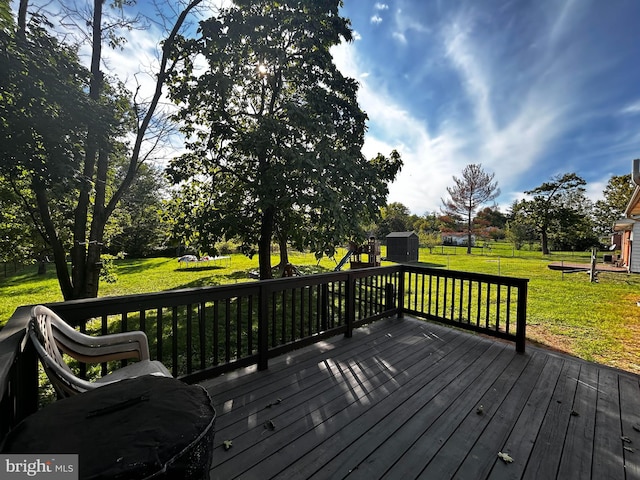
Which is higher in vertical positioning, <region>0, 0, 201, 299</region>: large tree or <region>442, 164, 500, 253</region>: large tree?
<region>442, 164, 500, 253</region>: large tree

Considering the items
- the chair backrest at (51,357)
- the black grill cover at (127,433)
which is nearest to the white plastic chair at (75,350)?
the chair backrest at (51,357)

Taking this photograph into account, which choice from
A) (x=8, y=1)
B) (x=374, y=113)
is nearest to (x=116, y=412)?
(x=8, y=1)

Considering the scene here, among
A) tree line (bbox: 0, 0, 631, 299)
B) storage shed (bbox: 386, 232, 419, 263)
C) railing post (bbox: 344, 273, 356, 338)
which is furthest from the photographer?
storage shed (bbox: 386, 232, 419, 263)

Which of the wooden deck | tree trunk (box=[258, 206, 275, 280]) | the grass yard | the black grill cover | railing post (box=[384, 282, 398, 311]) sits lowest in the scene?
the grass yard

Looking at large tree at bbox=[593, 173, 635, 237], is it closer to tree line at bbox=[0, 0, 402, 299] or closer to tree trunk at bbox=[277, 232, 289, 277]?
tree trunk at bbox=[277, 232, 289, 277]

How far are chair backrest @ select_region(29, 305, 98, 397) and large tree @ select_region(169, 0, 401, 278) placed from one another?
10.6 ft

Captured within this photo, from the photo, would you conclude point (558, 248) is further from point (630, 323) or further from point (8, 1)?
point (8, 1)

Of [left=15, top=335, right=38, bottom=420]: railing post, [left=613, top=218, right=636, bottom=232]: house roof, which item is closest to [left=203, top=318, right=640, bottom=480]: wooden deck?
[left=15, top=335, right=38, bottom=420]: railing post

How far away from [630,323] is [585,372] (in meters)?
3.41

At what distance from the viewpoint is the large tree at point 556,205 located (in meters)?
21.7

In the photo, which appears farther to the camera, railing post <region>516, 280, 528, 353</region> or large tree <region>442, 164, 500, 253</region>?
large tree <region>442, 164, 500, 253</region>

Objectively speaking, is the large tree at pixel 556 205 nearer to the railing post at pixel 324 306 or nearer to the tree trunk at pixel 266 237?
the tree trunk at pixel 266 237

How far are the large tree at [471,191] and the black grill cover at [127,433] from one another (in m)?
24.1

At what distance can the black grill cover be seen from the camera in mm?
753
